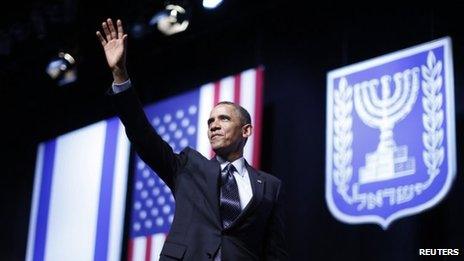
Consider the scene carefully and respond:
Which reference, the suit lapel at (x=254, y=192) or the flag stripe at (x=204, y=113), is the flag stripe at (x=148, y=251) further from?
the suit lapel at (x=254, y=192)

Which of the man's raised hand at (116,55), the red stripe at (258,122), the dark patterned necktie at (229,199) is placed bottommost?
the dark patterned necktie at (229,199)

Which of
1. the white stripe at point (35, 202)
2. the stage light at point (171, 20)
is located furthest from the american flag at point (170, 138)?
the white stripe at point (35, 202)

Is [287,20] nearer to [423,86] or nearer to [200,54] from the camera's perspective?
[200,54]

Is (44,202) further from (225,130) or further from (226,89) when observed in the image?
(225,130)

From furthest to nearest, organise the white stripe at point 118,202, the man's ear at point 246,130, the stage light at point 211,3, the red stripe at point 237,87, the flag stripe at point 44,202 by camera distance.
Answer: the flag stripe at point 44,202 < the white stripe at point 118,202 < the stage light at point 211,3 < the red stripe at point 237,87 < the man's ear at point 246,130

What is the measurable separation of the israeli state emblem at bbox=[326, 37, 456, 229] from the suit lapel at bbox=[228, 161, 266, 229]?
162cm

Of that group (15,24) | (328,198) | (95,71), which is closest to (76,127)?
(95,71)

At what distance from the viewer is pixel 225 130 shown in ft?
9.31

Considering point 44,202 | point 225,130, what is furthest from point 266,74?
point 225,130

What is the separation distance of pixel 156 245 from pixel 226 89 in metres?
1.10

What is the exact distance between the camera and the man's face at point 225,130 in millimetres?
2830

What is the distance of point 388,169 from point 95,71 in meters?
2.82

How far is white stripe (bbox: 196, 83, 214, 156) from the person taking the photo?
5.35 metres

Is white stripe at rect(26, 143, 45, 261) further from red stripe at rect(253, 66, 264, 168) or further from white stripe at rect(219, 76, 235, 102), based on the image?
red stripe at rect(253, 66, 264, 168)
